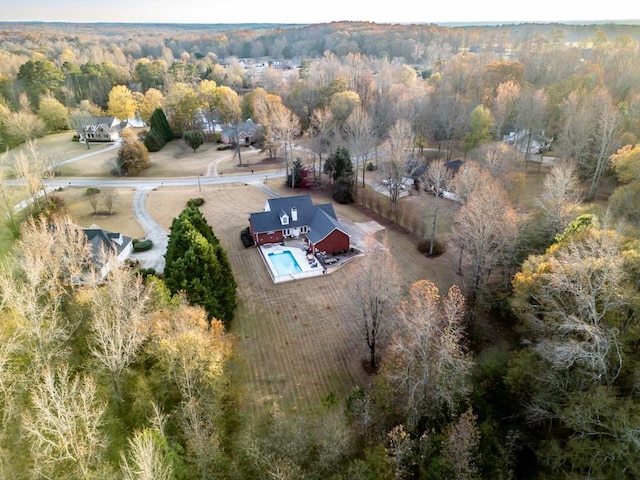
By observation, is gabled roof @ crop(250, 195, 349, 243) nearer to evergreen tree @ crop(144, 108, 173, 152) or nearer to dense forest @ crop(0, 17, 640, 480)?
dense forest @ crop(0, 17, 640, 480)

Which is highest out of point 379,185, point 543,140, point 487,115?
point 487,115

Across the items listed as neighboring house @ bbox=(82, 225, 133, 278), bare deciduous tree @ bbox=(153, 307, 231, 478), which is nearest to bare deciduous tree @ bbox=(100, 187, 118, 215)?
neighboring house @ bbox=(82, 225, 133, 278)

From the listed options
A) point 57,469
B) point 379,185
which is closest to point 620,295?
point 57,469

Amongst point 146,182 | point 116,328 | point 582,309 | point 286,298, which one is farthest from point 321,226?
point 146,182

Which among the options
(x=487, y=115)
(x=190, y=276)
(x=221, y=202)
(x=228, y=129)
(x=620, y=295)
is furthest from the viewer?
(x=228, y=129)

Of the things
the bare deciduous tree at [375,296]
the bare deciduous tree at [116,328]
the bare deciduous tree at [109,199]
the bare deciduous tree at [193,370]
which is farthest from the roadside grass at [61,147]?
the bare deciduous tree at [375,296]

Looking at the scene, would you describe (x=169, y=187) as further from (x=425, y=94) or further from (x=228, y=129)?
(x=425, y=94)
